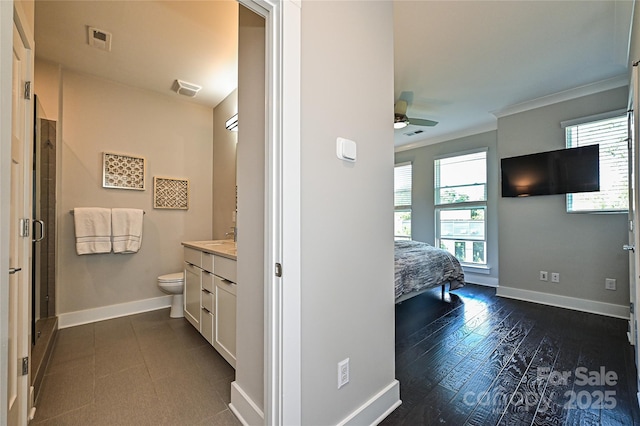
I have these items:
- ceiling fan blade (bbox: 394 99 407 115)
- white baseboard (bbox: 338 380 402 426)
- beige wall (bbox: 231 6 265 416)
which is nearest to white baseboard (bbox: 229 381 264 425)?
beige wall (bbox: 231 6 265 416)

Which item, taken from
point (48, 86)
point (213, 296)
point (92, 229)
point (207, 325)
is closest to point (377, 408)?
point (213, 296)

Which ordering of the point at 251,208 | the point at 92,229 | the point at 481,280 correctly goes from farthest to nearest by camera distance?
the point at 481,280 < the point at 92,229 < the point at 251,208

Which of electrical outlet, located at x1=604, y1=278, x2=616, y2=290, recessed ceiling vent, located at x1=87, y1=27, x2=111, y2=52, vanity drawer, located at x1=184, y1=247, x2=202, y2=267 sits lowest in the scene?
electrical outlet, located at x1=604, y1=278, x2=616, y2=290

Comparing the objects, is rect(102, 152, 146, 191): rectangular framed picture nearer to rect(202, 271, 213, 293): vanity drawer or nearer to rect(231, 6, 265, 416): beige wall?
rect(202, 271, 213, 293): vanity drawer

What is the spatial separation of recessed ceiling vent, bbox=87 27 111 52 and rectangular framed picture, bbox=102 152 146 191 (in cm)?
108

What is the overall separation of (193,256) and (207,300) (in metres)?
0.51

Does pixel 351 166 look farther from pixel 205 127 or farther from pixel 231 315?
pixel 205 127

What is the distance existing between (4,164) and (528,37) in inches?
134

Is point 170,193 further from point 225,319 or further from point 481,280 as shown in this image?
point 481,280

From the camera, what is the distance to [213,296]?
211cm

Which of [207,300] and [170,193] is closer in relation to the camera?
[207,300]

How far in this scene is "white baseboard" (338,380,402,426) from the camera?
4.53 feet

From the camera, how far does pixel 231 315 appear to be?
72.9 inches

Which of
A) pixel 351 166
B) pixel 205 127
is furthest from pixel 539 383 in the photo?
pixel 205 127
